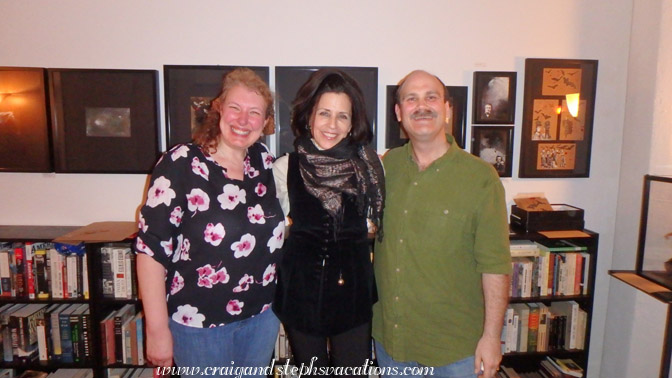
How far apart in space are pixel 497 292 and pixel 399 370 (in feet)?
1.55

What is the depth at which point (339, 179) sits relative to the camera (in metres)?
1.42

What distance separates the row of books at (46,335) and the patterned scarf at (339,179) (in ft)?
4.99

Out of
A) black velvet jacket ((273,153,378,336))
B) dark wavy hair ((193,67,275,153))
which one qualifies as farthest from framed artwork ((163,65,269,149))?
black velvet jacket ((273,153,378,336))

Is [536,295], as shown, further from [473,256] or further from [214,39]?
[214,39]

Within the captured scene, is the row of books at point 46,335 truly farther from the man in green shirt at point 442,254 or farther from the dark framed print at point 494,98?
the dark framed print at point 494,98

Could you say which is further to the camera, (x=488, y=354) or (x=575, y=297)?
(x=575, y=297)

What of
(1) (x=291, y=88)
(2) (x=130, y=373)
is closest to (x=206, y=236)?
(1) (x=291, y=88)

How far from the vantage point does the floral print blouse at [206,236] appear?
49.5 inches

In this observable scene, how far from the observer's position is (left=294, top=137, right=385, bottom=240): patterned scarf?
1.40 m

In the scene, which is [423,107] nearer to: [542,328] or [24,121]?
[542,328]

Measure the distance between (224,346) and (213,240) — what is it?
1.31 ft

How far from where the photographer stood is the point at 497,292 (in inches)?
52.3

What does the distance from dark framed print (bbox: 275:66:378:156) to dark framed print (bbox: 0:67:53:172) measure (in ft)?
4.12

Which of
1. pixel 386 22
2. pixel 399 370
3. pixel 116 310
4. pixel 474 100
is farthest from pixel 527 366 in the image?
pixel 116 310
